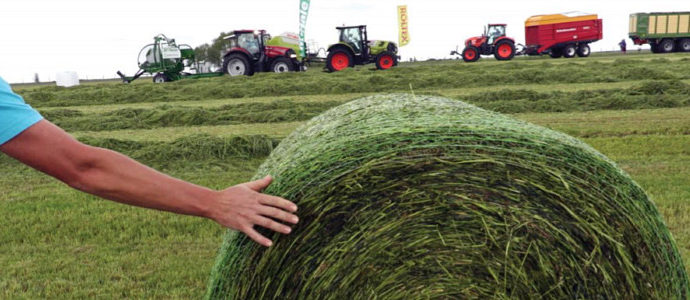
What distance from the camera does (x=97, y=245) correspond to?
568cm

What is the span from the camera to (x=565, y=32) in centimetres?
3431

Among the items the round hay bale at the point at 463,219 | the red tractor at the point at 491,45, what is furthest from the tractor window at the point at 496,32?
the round hay bale at the point at 463,219

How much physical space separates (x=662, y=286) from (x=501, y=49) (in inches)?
1193

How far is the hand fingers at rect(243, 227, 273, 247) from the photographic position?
241 centimetres

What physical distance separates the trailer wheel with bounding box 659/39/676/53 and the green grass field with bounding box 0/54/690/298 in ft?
71.5

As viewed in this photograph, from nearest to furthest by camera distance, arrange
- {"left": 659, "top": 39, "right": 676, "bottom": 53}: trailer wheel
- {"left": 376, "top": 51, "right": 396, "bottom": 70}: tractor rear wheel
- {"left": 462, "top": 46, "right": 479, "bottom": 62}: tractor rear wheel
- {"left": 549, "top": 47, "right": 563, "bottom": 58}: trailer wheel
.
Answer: {"left": 376, "top": 51, "right": 396, "bottom": 70}: tractor rear wheel
{"left": 462, "top": 46, "right": 479, "bottom": 62}: tractor rear wheel
{"left": 549, "top": 47, "right": 563, "bottom": 58}: trailer wheel
{"left": 659, "top": 39, "right": 676, "bottom": 53}: trailer wheel

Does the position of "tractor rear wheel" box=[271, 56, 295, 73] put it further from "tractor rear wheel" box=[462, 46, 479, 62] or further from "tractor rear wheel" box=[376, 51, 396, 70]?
"tractor rear wheel" box=[462, 46, 479, 62]

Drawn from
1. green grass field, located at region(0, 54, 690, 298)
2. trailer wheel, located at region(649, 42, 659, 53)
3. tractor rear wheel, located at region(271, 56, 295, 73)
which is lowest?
trailer wheel, located at region(649, 42, 659, 53)

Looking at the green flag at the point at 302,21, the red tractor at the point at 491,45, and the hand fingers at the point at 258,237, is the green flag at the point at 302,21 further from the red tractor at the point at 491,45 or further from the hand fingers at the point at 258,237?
the hand fingers at the point at 258,237

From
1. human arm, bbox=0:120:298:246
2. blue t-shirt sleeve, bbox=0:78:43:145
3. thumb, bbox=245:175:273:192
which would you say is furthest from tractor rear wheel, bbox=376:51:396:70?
blue t-shirt sleeve, bbox=0:78:43:145

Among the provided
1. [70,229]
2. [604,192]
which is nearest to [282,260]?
[604,192]

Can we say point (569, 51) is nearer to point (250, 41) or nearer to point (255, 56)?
point (255, 56)

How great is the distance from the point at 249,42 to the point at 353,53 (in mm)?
4732

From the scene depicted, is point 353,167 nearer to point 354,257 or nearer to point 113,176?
point 354,257
